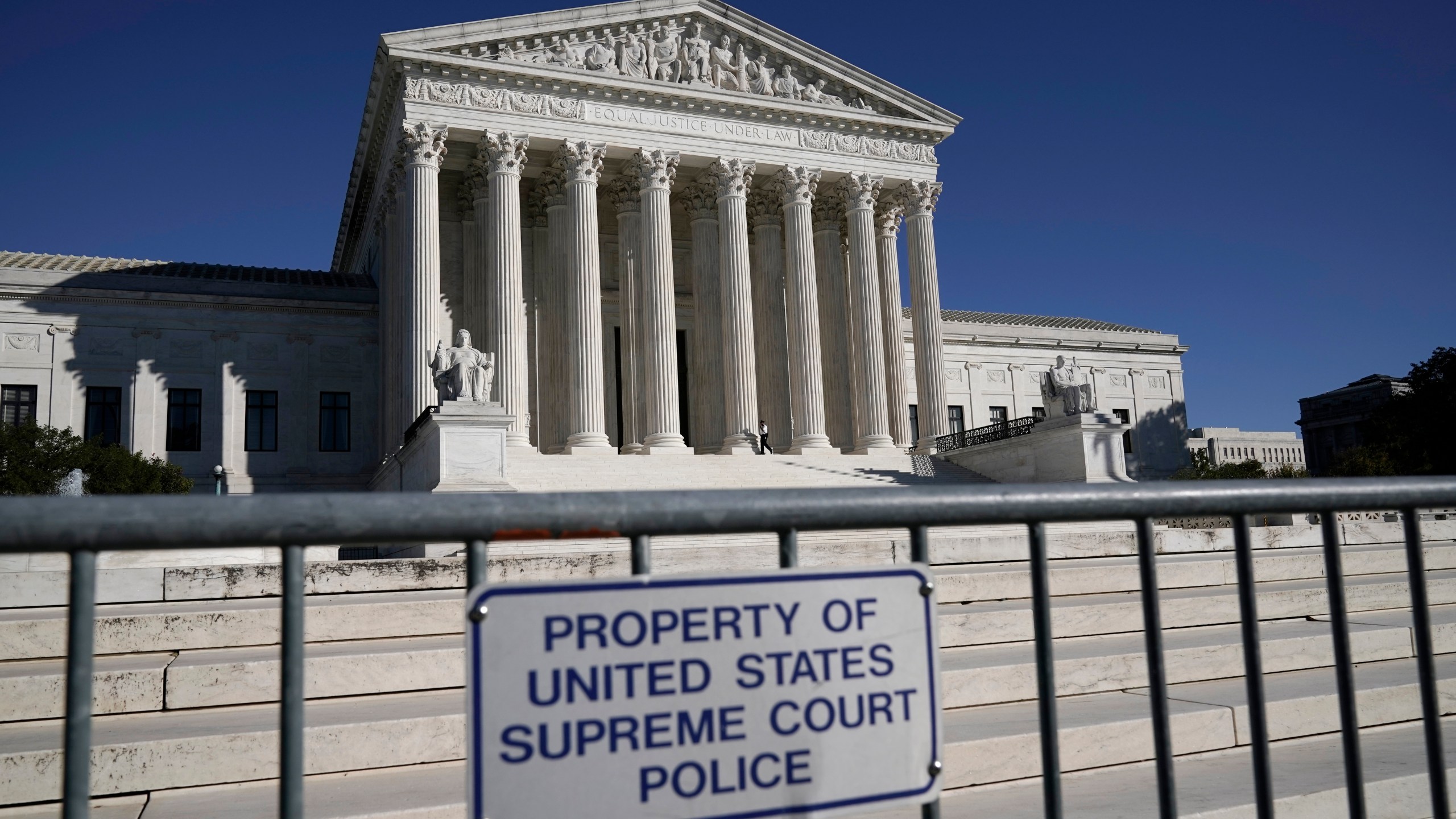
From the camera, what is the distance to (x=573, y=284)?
33.1 meters

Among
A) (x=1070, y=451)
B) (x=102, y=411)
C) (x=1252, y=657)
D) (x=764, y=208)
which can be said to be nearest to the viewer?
(x=1252, y=657)

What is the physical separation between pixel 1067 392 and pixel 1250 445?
67628 mm

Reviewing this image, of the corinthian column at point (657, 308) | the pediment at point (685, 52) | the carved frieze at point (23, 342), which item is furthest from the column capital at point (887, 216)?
the carved frieze at point (23, 342)

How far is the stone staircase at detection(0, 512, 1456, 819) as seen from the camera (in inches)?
213

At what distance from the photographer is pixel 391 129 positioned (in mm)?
33719

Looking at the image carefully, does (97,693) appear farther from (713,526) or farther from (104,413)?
(104,413)

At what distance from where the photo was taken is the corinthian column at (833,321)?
1534 inches

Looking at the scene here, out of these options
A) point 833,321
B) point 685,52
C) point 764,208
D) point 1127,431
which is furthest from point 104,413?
point 1127,431

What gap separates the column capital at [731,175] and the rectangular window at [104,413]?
Answer: 21529mm

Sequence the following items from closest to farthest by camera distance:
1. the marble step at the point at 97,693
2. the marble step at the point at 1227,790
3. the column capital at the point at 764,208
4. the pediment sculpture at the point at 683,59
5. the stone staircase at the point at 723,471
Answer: the marble step at the point at 1227,790
the marble step at the point at 97,693
the stone staircase at the point at 723,471
the pediment sculpture at the point at 683,59
the column capital at the point at 764,208

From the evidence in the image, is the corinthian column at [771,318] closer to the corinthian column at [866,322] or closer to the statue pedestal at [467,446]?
the corinthian column at [866,322]

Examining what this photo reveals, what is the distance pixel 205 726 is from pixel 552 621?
195 inches

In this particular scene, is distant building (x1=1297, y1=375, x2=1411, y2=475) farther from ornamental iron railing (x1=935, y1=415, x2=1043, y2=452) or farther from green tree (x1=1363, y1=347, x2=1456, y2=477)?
ornamental iron railing (x1=935, y1=415, x2=1043, y2=452)

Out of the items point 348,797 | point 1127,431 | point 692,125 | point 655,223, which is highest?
point 692,125
